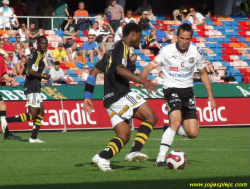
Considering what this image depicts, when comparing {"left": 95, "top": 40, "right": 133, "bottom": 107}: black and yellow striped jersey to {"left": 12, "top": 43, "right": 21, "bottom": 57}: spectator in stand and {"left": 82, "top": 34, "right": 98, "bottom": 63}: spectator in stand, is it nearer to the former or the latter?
{"left": 12, "top": 43, "right": 21, "bottom": 57}: spectator in stand

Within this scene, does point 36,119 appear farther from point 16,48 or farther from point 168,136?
point 16,48

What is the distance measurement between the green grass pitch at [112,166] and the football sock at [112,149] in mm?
260

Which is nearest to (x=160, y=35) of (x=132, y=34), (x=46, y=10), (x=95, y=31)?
(x=95, y=31)

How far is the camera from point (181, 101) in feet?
33.4

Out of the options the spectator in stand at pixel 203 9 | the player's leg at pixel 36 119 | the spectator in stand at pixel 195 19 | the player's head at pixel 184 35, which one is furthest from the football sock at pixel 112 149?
the spectator in stand at pixel 203 9

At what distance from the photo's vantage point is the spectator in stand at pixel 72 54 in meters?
25.5

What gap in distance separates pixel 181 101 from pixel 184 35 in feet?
3.56

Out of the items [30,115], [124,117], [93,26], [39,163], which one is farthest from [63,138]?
[93,26]

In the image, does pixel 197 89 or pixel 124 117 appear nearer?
pixel 124 117

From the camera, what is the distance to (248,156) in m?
11.4

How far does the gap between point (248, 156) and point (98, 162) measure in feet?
11.6

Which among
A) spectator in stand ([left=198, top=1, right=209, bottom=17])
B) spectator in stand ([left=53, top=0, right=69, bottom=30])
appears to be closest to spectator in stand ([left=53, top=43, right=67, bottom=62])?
spectator in stand ([left=53, top=0, right=69, bottom=30])

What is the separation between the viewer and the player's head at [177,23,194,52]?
991 cm

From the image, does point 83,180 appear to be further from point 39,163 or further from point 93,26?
point 93,26
